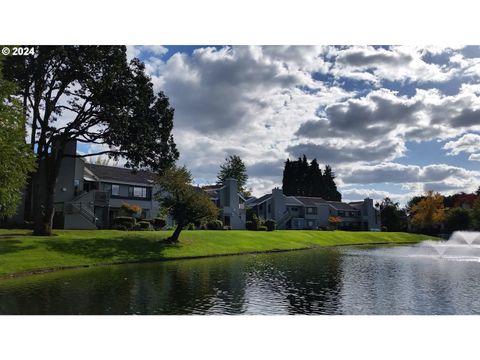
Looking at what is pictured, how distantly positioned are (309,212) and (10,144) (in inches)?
3498

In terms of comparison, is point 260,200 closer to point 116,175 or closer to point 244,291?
point 116,175

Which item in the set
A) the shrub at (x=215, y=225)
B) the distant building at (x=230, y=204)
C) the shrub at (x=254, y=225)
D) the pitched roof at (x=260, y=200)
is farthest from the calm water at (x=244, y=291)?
the pitched roof at (x=260, y=200)

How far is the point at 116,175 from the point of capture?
66.4 metres

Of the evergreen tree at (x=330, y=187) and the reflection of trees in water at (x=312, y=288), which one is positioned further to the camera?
the evergreen tree at (x=330, y=187)

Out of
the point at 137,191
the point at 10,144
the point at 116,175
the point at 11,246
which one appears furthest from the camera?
the point at 137,191

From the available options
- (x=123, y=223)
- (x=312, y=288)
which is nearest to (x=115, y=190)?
(x=123, y=223)

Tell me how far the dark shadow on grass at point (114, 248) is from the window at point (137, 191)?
2351 cm

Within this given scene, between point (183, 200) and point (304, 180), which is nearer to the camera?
point (183, 200)

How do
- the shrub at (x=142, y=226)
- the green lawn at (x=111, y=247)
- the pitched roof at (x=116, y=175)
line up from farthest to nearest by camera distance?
1. the pitched roof at (x=116, y=175)
2. the shrub at (x=142, y=226)
3. the green lawn at (x=111, y=247)

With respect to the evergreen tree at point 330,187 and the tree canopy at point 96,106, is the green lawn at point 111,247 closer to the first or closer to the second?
the tree canopy at point 96,106

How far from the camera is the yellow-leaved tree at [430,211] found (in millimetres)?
93688

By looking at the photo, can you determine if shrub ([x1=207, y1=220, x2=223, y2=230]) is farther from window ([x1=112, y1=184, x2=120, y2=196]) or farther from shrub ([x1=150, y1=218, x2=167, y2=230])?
window ([x1=112, y1=184, x2=120, y2=196])
